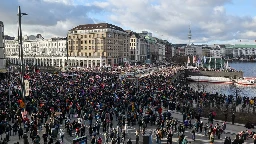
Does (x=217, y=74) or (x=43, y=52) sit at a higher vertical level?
(x=43, y=52)

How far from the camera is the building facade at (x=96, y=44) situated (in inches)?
4373

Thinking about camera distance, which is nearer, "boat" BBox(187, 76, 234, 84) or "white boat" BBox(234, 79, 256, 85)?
"white boat" BBox(234, 79, 256, 85)

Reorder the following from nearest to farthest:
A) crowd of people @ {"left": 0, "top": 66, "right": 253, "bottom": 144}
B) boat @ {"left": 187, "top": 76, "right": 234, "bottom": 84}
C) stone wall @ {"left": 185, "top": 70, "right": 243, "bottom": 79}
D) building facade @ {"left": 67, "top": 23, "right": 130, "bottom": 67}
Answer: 1. crowd of people @ {"left": 0, "top": 66, "right": 253, "bottom": 144}
2. boat @ {"left": 187, "top": 76, "right": 234, "bottom": 84}
3. stone wall @ {"left": 185, "top": 70, "right": 243, "bottom": 79}
4. building facade @ {"left": 67, "top": 23, "right": 130, "bottom": 67}

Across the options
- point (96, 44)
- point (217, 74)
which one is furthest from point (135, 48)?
point (217, 74)

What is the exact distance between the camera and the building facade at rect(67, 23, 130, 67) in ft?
364

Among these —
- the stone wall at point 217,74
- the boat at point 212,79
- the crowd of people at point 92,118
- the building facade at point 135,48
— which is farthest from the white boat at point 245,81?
the building facade at point 135,48

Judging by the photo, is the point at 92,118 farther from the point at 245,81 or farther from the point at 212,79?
the point at 212,79

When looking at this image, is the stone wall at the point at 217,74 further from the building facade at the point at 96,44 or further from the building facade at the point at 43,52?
the building facade at the point at 43,52

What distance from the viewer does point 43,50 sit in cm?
14538

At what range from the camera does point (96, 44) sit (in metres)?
115

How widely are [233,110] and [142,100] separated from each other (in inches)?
440

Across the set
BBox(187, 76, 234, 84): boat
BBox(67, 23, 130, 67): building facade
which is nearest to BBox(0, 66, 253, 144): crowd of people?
BBox(187, 76, 234, 84): boat

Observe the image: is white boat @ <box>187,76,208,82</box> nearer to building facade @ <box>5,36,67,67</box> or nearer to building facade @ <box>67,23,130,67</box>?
building facade @ <box>67,23,130,67</box>

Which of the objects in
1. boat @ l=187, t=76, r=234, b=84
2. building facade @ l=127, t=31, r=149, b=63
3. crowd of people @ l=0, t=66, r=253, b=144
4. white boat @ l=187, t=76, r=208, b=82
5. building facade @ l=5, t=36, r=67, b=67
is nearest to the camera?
crowd of people @ l=0, t=66, r=253, b=144
